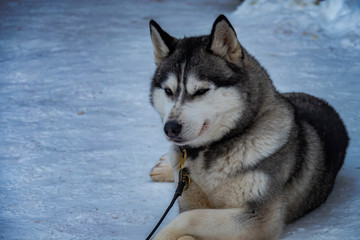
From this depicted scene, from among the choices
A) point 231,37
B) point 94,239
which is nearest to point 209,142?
point 231,37

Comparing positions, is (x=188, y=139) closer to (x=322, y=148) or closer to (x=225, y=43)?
(x=225, y=43)

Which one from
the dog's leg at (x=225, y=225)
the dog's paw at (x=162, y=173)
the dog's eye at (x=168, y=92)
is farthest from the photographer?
the dog's paw at (x=162, y=173)

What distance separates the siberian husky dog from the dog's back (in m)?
0.01

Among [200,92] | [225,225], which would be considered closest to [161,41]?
[200,92]

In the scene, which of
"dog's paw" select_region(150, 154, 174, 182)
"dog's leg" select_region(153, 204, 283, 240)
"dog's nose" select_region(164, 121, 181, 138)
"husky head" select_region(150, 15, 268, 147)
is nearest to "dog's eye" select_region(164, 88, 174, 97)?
"husky head" select_region(150, 15, 268, 147)

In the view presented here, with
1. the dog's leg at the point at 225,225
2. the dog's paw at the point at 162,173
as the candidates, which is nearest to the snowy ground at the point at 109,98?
the dog's paw at the point at 162,173

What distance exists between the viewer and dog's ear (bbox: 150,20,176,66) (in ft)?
9.71

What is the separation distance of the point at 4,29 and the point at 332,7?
6.49 meters

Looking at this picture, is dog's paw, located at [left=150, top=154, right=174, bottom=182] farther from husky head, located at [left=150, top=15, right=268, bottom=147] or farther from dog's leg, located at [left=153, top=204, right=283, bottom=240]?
dog's leg, located at [left=153, top=204, right=283, bottom=240]

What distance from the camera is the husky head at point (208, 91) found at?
259 cm

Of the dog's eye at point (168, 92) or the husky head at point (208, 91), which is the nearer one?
the husky head at point (208, 91)

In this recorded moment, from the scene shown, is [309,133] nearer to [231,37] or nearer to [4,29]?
[231,37]

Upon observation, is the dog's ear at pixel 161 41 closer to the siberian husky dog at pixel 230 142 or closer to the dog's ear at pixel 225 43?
the siberian husky dog at pixel 230 142

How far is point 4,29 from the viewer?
8898mm
